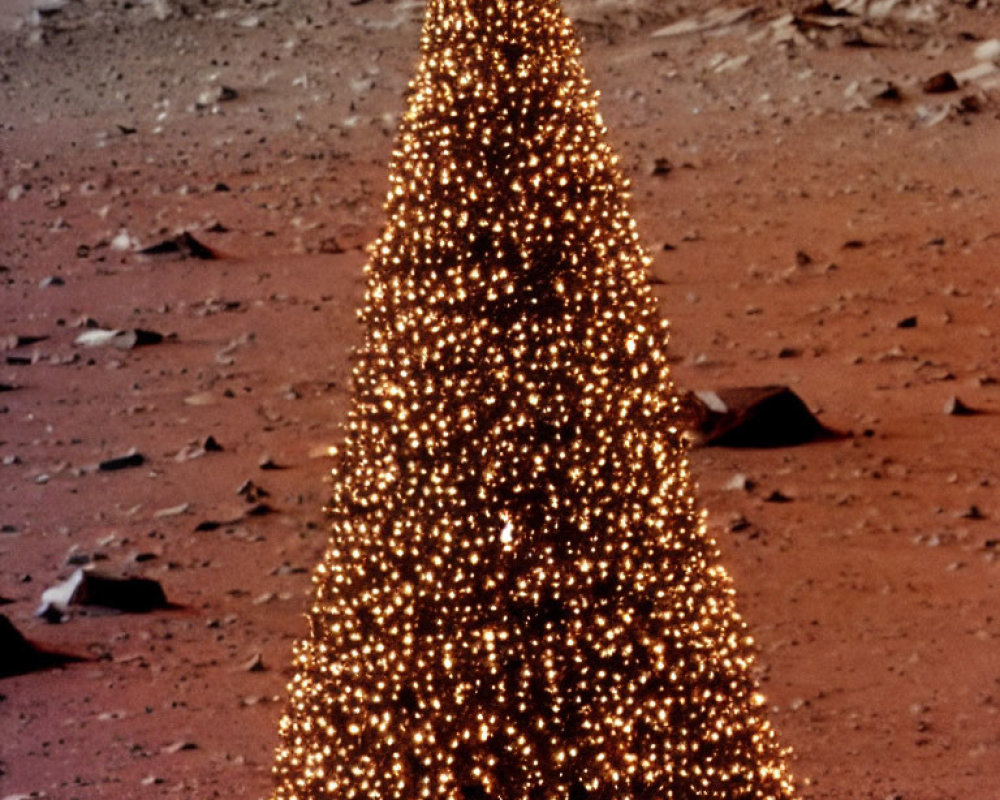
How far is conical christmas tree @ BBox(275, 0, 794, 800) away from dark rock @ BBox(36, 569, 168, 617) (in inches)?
113

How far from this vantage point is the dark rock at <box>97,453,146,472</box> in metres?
7.87

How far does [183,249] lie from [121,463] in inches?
116

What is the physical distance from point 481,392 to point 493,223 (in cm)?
32

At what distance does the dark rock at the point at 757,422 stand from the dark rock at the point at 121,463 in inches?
86.4

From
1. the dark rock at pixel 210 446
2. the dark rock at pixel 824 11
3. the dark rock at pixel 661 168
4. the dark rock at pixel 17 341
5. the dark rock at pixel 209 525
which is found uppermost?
the dark rock at pixel 209 525

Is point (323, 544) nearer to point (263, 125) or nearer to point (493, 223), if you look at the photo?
point (493, 223)

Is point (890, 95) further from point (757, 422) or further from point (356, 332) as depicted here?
point (757, 422)

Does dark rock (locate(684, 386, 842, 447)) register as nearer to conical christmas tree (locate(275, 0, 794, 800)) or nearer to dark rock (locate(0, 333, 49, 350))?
dark rock (locate(0, 333, 49, 350))

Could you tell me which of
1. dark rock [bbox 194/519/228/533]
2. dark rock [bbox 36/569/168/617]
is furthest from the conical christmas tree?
dark rock [bbox 194/519/228/533]

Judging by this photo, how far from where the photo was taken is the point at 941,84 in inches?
501

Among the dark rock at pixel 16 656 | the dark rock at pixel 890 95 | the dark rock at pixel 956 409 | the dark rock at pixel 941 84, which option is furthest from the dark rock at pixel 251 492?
the dark rock at pixel 941 84

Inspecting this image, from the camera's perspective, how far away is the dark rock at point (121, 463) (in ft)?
25.8

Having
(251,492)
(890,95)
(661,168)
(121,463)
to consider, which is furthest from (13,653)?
(890,95)

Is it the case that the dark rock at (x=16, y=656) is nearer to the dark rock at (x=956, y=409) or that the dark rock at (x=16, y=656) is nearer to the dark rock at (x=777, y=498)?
the dark rock at (x=777, y=498)
